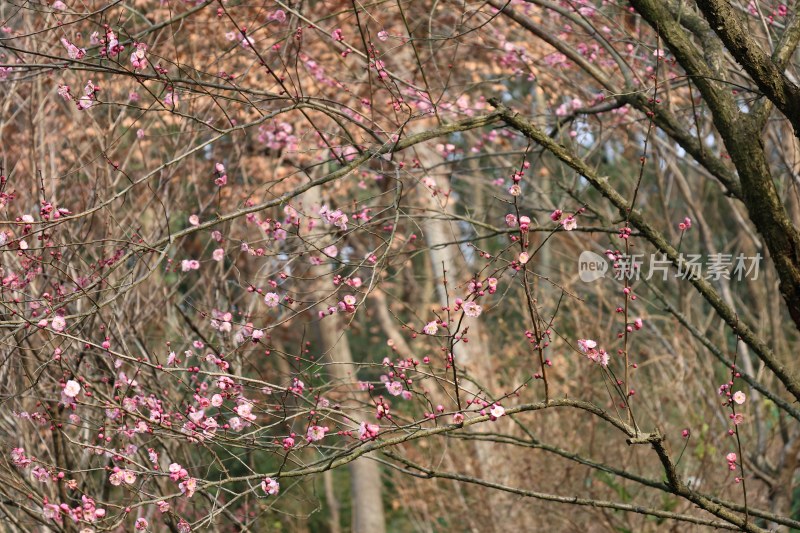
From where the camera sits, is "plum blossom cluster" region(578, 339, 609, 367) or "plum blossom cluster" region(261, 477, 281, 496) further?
"plum blossom cluster" region(261, 477, 281, 496)

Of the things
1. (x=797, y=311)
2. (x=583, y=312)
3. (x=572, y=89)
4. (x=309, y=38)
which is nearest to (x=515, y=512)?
(x=583, y=312)

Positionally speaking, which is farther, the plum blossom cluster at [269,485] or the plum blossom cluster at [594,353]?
the plum blossom cluster at [269,485]

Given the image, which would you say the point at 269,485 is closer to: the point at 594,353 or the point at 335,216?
the point at 335,216

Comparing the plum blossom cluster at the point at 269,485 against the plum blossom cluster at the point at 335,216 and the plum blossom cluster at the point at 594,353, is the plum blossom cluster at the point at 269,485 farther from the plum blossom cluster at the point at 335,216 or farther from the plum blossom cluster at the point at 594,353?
the plum blossom cluster at the point at 594,353

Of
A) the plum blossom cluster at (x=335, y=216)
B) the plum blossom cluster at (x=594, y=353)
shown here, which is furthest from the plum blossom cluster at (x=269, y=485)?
the plum blossom cluster at (x=594, y=353)

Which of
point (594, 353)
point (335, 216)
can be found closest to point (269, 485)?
point (335, 216)

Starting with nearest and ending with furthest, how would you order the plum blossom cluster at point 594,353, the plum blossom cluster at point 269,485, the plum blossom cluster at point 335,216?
the plum blossom cluster at point 594,353 → the plum blossom cluster at point 269,485 → the plum blossom cluster at point 335,216

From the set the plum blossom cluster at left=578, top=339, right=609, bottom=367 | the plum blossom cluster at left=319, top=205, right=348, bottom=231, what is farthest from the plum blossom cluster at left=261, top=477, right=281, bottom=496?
the plum blossom cluster at left=578, top=339, right=609, bottom=367

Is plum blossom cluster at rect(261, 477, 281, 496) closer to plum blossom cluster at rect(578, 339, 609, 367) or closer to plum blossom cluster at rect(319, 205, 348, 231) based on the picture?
plum blossom cluster at rect(319, 205, 348, 231)

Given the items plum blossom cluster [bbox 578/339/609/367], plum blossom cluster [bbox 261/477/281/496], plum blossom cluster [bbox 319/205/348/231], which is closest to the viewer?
plum blossom cluster [bbox 578/339/609/367]

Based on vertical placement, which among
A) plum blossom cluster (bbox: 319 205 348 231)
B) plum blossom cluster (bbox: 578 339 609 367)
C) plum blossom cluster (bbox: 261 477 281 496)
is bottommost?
plum blossom cluster (bbox: 261 477 281 496)

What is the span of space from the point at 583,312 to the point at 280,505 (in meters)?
4.83

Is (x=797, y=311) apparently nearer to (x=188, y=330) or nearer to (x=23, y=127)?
(x=188, y=330)

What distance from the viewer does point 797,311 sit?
3.58 metres
